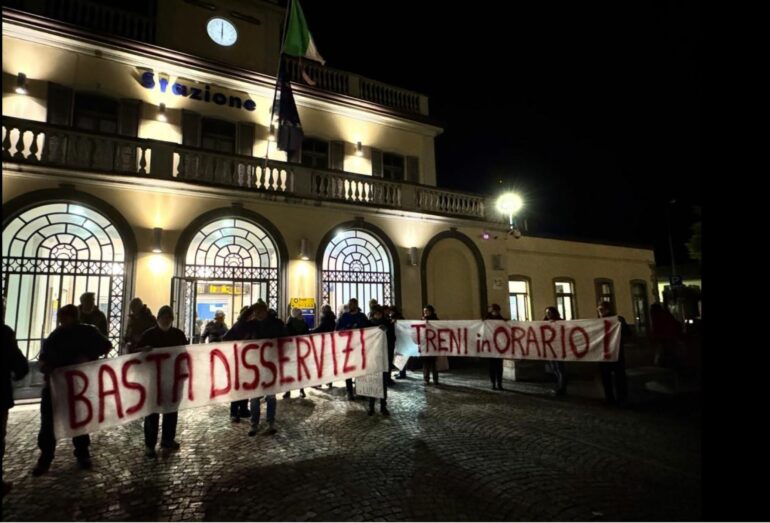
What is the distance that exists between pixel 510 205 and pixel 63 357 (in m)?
13.4

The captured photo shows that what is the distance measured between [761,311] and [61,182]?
11.7 metres

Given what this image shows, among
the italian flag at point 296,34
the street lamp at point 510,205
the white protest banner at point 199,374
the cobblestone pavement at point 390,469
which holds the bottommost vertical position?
the cobblestone pavement at point 390,469

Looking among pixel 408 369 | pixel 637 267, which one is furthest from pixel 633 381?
pixel 637 267

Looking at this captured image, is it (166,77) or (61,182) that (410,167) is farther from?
(61,182)

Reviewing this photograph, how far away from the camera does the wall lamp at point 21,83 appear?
31.8 feet

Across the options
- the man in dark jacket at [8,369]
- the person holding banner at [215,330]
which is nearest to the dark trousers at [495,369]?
the person holding banner at [215,330]

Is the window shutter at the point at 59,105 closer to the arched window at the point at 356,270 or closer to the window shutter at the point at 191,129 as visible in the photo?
the window shutter at the point at 191,129

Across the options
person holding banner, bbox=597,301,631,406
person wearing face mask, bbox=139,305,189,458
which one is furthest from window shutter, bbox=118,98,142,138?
person holding banner, bbox=597,301,631,406

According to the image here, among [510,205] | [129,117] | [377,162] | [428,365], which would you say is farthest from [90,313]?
[510,205]

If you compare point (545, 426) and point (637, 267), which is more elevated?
point (637, 267)

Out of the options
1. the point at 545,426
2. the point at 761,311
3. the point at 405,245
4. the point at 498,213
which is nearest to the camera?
the point at 761,311

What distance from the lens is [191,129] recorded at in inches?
454

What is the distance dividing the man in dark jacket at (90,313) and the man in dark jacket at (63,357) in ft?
4.62

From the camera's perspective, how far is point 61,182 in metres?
9.00
